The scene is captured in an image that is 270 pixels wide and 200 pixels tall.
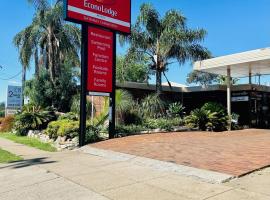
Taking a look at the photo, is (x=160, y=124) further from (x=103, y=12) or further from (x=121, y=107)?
(x=103, y=12)

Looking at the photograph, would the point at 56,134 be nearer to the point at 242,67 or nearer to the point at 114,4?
the point at 114,4

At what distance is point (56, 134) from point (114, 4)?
6.46 meters

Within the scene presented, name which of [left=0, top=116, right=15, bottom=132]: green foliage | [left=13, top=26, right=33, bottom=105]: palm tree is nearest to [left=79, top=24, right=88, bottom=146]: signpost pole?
[left=13, top=26, right=33, bottom=105]: palm tree

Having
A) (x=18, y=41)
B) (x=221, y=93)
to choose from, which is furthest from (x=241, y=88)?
(x=18, y=41)

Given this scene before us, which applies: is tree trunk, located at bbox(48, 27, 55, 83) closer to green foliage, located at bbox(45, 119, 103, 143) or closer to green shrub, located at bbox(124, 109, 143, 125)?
green shrub, located at bbox(124, 109, 143, 125)

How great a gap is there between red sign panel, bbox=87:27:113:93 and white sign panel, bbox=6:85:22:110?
39.4 ft

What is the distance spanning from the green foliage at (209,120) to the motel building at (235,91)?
80 cm

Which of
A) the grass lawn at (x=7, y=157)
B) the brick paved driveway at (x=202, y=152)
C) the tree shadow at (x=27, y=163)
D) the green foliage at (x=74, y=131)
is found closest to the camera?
the brick paved driveway at (x=202, y=152)

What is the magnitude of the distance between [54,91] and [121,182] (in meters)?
17.7

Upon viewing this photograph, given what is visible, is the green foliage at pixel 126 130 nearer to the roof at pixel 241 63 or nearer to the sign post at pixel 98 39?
the sign post at pixel 98 39

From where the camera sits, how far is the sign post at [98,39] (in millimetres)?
13961

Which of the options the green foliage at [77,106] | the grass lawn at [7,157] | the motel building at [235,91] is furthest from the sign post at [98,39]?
the green foliage at [77,106]

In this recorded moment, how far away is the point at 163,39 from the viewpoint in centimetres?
2211

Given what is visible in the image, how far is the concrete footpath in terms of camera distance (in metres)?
6.23
